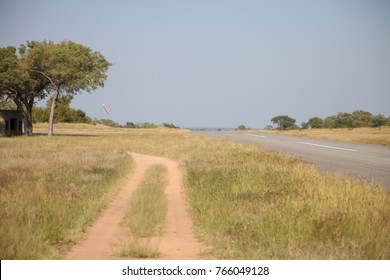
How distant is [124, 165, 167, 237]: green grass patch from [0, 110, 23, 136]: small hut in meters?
36.4

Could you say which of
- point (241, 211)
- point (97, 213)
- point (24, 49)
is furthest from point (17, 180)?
point (24, 49)

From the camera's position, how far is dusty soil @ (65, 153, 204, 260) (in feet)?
21.0

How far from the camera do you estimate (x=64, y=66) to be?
44.6 meters

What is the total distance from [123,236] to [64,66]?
40.6 meters

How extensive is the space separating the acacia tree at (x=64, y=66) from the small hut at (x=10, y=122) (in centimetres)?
466

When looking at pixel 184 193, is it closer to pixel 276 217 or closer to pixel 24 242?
pixel 276 217

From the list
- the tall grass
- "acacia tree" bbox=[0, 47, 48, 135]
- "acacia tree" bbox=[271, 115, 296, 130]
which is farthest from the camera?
"acacia tree" bbox=[271, 115, 296, 130]

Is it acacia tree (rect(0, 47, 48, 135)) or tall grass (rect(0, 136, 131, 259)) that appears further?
acacia tree (rect(0, 47, 48, 135))

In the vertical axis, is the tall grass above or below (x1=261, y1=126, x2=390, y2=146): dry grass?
below

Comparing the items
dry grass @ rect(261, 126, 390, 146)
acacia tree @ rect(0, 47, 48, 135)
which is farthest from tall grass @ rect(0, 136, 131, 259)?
acacia tree @ rect(0, 47, 48, 135)

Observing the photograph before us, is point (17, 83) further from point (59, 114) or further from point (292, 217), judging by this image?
point (59, 114)

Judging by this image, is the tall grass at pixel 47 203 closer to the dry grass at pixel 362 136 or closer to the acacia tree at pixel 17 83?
the dry grass at pixel 362 136

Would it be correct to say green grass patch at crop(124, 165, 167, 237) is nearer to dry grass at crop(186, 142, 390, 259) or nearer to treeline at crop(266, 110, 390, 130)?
dry grass at crop(186, 142, 390, 259)

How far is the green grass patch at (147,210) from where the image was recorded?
770cm
